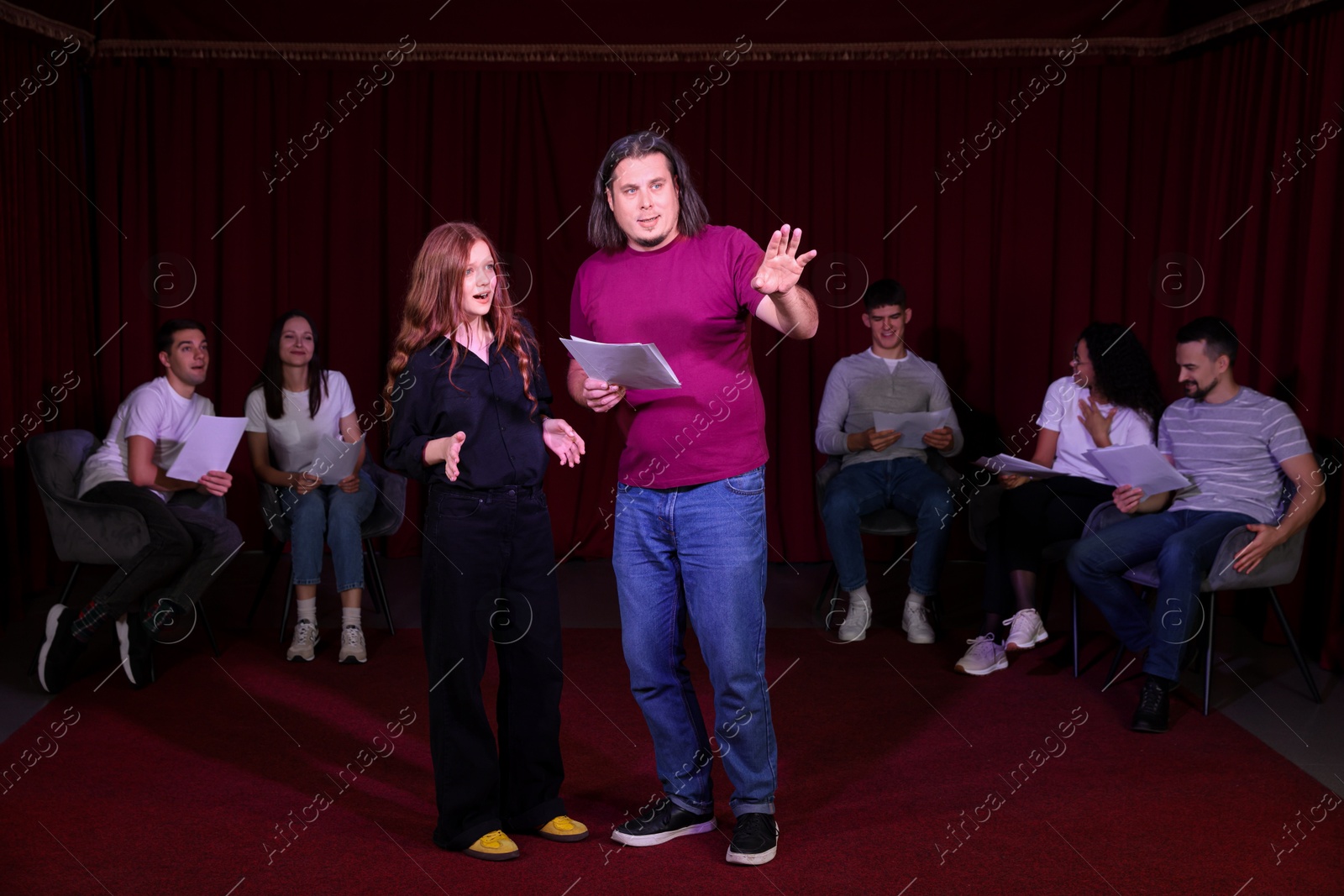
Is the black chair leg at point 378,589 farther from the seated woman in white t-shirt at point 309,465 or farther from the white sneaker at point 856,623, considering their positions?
the white sneaker at point 856,623

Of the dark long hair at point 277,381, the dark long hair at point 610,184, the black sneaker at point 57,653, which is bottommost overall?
the black sneaker at point 57,653

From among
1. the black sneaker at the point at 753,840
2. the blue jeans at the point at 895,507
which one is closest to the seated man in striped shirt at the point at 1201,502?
the blue jeans at the point at 895,507

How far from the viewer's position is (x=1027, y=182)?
17.4 ft

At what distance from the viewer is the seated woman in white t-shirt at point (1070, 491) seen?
3.87m

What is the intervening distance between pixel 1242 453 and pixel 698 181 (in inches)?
112

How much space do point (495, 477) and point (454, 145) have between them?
3553 mm

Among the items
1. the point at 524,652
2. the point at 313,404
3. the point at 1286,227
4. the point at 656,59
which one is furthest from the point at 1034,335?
the point at 524,652

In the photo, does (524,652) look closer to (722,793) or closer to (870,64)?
(722,793)

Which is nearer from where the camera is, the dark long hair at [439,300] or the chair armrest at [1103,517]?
the dark long hair at [439,300]

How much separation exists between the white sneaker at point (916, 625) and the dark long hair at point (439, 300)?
86.0 inches

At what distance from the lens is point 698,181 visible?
5379 millimetres

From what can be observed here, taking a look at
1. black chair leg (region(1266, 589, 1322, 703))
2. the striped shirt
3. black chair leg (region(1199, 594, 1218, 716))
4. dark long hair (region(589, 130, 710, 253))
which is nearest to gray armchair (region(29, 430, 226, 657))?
dark long hair (region(589, 130, 710, 253))

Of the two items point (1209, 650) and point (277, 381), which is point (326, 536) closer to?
point (277, 381)

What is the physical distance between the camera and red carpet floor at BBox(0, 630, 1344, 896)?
A: 2.29m
